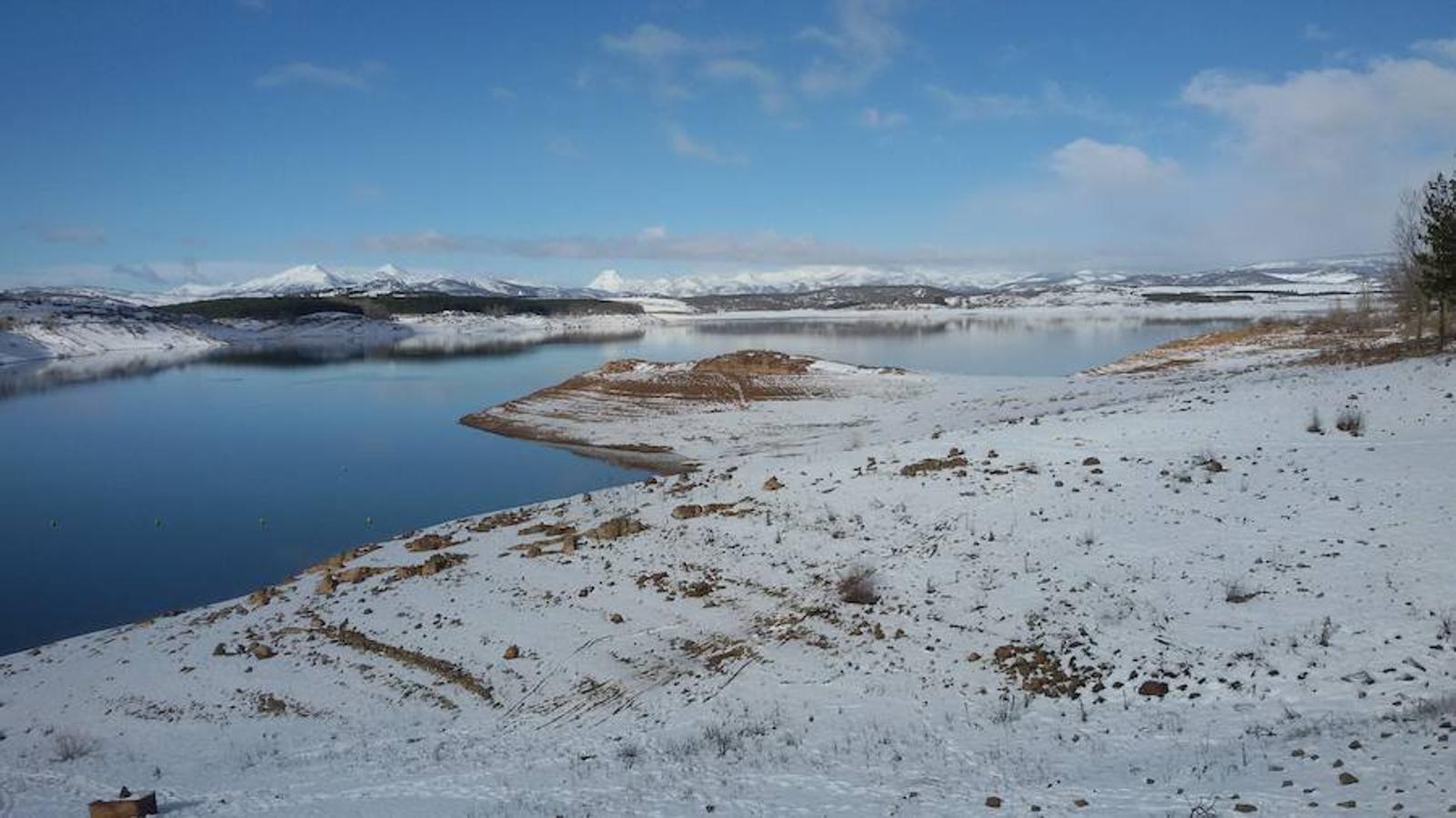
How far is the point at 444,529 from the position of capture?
69.2 feet

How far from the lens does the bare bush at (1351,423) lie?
601 inches

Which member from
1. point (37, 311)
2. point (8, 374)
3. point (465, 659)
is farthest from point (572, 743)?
point (37, 311)

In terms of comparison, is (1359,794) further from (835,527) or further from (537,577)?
(537,577)

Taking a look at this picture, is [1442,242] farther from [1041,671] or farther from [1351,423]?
[1041,671]

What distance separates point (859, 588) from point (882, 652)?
5.79ft

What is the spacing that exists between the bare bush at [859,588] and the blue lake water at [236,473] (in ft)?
45.3

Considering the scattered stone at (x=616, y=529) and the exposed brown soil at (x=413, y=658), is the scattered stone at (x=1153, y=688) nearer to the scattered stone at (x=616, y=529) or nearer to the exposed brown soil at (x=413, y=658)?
the exposed brown soil at (x=413, y=658)

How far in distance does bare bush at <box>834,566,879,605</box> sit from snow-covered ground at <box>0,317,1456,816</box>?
15cm

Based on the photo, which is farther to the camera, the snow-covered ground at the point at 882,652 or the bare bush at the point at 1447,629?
the bare bush at the point at 1447,629

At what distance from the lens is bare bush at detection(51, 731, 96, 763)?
34.6 feet

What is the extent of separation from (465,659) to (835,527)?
21.4 ft

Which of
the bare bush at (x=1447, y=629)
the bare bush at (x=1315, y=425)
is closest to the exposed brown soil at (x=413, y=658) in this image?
the bare bush at (x=1447, y=629)

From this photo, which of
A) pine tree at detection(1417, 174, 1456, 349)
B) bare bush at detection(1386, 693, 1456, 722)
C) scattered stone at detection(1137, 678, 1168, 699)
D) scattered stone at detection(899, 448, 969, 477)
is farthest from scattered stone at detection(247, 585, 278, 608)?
pine tree at detection(1417, 174, 1456, 349)

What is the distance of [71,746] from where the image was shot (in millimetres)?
10703
